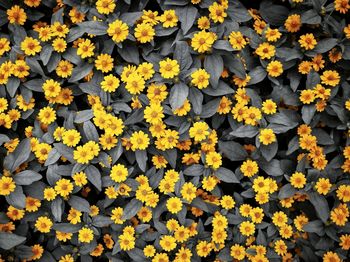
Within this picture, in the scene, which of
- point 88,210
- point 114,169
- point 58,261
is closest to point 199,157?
point 114,169

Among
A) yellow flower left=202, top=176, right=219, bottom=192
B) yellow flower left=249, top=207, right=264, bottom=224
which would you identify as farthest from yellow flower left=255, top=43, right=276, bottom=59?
yellow flower left=249, top=207, right=264, bottom=224

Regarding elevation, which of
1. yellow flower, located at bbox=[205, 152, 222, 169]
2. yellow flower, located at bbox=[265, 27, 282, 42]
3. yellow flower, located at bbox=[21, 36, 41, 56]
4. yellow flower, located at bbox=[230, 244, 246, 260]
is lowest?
yellow flower, located at bbox=[230, 244, 246, 260]

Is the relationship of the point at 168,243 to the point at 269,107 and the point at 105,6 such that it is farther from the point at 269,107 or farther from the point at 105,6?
the point at 105,6

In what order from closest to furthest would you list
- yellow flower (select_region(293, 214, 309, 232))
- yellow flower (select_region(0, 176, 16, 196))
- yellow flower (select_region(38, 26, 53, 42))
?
yellow flower (select_region(0, 176, 16, 196)) < yellow flower (select_region(38, 26, 53, 42)) < yellow flower (select_region(293, 214, 309, 232))

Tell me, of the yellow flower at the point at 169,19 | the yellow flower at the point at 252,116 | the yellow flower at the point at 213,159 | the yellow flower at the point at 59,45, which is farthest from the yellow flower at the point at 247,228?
the yellow flower at the point at 59,45

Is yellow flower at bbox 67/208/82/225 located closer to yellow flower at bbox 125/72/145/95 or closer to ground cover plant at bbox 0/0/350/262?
ground cover plant at bbox 0/0/350/262

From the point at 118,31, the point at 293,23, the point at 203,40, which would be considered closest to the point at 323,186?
the point at 293,23

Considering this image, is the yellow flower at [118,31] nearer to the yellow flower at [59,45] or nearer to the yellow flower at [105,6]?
the yellow flower at [105,6]
